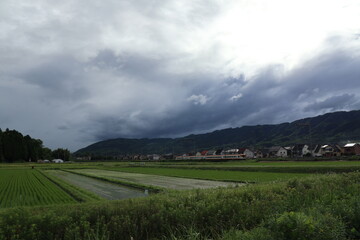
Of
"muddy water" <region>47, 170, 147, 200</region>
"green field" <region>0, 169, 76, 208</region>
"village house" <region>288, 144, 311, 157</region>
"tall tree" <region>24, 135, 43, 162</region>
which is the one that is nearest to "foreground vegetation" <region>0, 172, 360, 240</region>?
→ "green field" <region>0, 169, 76, 208</region>

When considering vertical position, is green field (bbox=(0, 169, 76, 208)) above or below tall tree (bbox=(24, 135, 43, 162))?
below

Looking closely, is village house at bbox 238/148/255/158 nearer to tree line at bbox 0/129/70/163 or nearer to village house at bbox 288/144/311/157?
village house at bbox 288/144/311/157

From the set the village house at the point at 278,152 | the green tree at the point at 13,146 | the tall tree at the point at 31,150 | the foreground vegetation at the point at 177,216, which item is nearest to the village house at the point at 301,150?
the village house at the point at 278,152

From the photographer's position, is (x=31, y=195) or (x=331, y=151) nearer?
(x=31, y=195)

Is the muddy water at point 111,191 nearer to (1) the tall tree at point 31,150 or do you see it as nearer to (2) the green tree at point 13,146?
(2) the green tree at point 13,146

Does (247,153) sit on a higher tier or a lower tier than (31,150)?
lower

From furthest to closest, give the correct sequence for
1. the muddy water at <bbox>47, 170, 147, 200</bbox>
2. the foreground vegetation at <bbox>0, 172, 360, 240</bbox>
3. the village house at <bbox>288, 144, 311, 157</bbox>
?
the village house at <bbox>288, 144, 311, 157</bbox> → the muddy water at <bbox>47, 170, 147, 200</bbox> → the foreground vegetation at <bbox>0, 172, 360, 240</bbox>

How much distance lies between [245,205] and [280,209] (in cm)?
145

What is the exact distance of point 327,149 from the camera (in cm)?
10400

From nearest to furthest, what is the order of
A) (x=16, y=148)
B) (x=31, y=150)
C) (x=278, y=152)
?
(x=16, y=148), (x=278, y=152), (x=31, y=150)

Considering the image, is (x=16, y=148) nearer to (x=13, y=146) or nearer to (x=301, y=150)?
(x=13, y=146)

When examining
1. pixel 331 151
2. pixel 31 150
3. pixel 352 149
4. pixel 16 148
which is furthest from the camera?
pixel 31 150

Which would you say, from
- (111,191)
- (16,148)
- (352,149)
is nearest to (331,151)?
(352,149)

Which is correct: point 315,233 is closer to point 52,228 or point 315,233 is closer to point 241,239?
point 241,239
